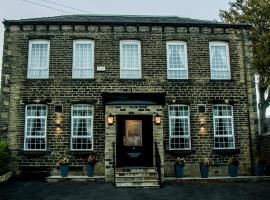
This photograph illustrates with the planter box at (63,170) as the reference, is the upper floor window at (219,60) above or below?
above

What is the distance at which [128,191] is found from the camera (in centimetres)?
1188

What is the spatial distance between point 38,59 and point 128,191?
349 inches

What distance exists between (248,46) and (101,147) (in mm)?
9744

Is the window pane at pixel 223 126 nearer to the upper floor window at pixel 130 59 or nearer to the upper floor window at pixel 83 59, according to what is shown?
the upper floor window at pixel 130 59

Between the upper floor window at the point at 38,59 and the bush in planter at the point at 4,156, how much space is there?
376 cm

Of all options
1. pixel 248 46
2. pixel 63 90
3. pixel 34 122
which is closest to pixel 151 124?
pixel 63 90

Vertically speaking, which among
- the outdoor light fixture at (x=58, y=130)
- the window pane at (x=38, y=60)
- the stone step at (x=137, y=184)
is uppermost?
the window pane at (x=38, y=60)

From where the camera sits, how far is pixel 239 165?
16.3 metres

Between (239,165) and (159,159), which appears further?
(239,165)

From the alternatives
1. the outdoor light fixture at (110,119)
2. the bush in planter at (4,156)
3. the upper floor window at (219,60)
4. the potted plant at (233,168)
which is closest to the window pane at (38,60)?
the bush in planter at (4,156)

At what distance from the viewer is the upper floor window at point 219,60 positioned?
17281mm

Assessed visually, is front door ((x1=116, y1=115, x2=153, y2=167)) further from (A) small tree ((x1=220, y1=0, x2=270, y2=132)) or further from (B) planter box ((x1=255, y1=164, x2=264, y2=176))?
(A) small tree ((x1=220, y1=0, x2=270, y2=132))

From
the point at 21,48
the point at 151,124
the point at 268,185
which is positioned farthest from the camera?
the point at 21,48

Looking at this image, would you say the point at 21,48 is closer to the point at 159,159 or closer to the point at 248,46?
the point at 159,159
